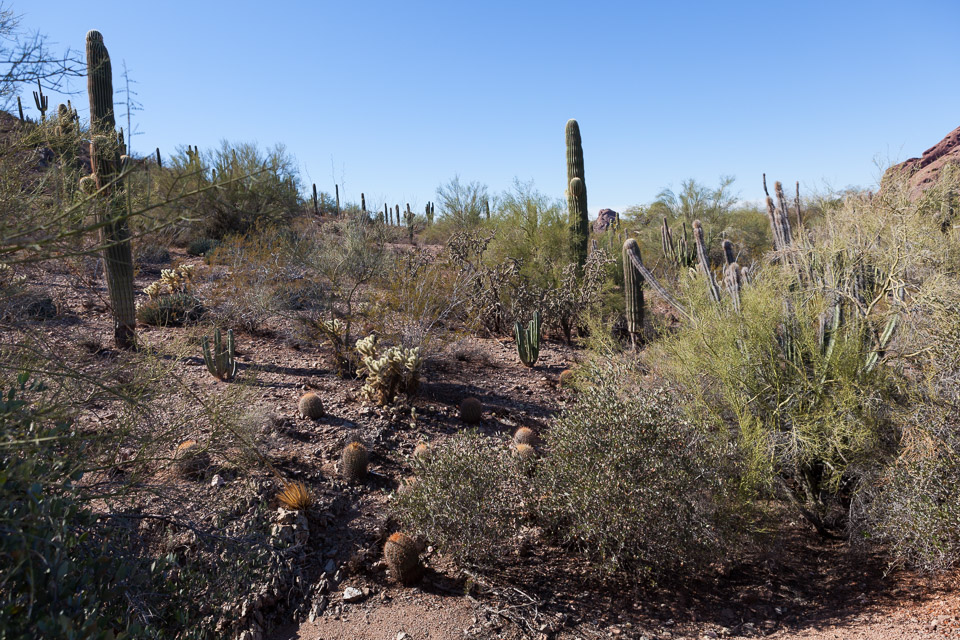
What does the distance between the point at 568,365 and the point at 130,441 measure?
6.62 m

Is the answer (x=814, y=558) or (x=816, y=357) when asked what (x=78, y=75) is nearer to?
(x=816, y=357)

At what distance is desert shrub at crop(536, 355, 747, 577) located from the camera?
4141mm

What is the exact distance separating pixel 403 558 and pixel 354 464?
160cm

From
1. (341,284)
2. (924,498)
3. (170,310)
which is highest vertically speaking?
(341,284)

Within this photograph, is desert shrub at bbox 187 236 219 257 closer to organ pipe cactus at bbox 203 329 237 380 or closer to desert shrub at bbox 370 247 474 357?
desert shrub at bbox 370 247 474 357

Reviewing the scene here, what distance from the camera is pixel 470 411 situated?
7148 millimetres

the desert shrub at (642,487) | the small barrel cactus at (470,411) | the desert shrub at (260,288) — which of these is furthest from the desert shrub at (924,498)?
the desert shrub at (260,288)

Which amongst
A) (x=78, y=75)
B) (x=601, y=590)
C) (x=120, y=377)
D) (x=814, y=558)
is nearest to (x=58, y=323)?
(x=120, y=377)

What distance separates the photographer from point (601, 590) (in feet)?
14.4

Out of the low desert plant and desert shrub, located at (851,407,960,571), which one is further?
the low desert plant

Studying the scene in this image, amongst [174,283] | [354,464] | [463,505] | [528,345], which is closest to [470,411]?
[354,464]

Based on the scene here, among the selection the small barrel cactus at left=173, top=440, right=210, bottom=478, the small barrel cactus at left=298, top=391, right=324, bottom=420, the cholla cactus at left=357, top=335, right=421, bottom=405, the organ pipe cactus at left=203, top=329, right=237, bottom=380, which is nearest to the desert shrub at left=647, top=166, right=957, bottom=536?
the cholla cactus at left=357, top=335, right=421, bottom=405

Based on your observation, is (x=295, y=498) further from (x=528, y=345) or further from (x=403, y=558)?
(x=528, y=345)

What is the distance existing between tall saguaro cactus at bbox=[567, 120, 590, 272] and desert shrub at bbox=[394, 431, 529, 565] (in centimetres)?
800
